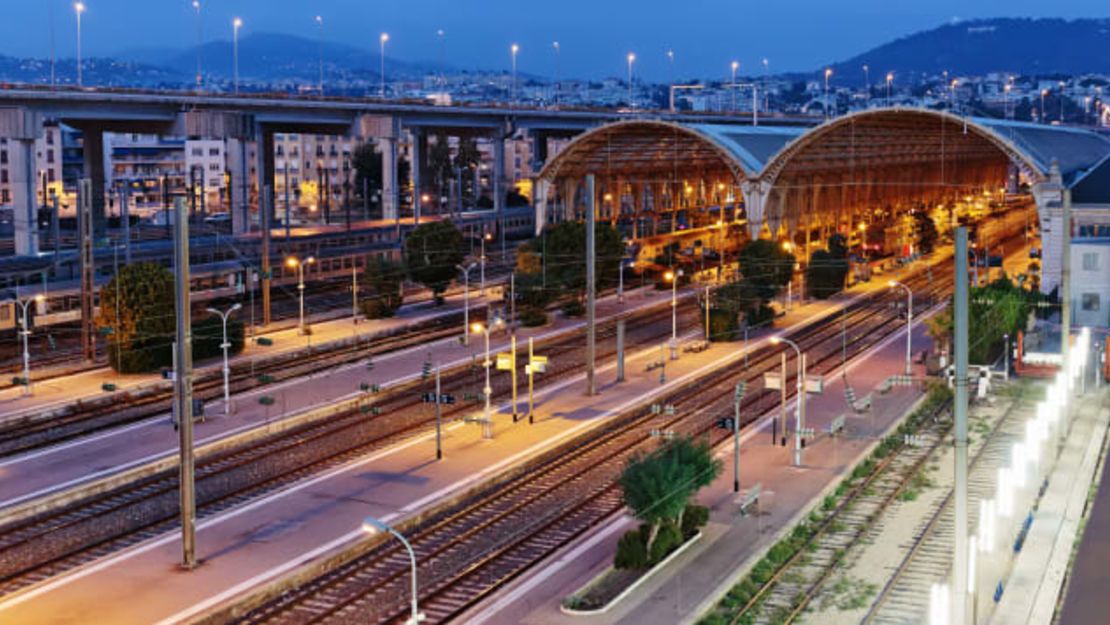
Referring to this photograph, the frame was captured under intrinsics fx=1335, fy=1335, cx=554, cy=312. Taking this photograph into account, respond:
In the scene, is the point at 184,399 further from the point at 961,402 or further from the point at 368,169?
the point at 368,169

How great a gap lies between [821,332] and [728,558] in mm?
27932

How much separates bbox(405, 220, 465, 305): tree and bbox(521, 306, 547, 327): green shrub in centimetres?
406

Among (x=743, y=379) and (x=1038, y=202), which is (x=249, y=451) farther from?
(x=1038, y=202)

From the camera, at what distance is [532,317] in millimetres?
48531

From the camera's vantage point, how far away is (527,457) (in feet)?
93.9

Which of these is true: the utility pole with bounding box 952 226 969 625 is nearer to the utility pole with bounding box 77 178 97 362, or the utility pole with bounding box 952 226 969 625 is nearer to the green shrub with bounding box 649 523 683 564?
the green shrub with bounding box 649 523 683 564

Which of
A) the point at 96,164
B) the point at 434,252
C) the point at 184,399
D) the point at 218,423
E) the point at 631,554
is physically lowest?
the point at 631,554

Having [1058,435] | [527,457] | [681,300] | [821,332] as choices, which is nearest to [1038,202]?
[821,332]

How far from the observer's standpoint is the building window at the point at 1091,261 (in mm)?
45906

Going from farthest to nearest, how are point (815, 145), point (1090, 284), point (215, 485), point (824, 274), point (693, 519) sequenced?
point (815, 145), point (824, 274), point (1090, 284), point (215, 485), point (693, 519)

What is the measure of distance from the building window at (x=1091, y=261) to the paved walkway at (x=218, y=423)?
18.5m

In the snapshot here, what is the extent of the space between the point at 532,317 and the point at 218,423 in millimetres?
18121

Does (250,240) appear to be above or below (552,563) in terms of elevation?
above

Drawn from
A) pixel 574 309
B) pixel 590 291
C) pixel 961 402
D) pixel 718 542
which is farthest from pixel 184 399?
pixel 574 309
